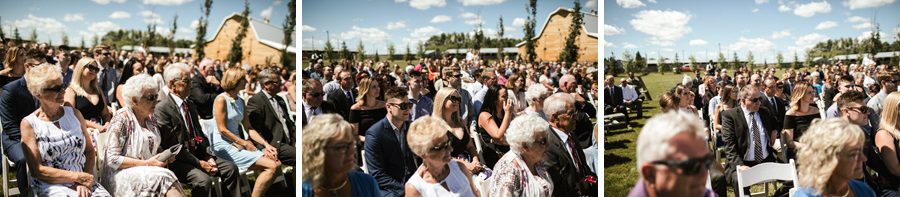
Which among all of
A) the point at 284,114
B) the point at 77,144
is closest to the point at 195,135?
the point at 284,114

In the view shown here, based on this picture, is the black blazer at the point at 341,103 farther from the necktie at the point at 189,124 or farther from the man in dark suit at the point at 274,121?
the necktie at the point at 189,124

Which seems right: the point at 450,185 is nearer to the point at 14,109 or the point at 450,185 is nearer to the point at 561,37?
the point at 561,37

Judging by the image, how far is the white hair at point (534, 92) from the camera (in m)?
3.46

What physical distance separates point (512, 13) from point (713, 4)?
1.00m

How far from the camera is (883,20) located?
12.9ft

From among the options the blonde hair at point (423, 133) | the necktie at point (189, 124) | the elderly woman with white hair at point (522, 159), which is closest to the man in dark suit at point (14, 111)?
the necktie at point (189, 124)

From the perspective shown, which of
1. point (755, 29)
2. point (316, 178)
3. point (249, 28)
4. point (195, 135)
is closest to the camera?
point (316, 178)

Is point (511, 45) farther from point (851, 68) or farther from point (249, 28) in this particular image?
point (851, 68)

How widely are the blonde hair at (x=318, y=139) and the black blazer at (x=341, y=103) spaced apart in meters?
0.03

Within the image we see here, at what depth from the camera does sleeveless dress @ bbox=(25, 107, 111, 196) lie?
2.96 metres

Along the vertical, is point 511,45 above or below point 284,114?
above

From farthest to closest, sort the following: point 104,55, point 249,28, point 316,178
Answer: point 104,55 < point 249,28 < point 316,178

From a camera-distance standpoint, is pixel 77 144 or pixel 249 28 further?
pixel 249 28

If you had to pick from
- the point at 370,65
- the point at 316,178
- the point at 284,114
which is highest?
the point at 370,65
